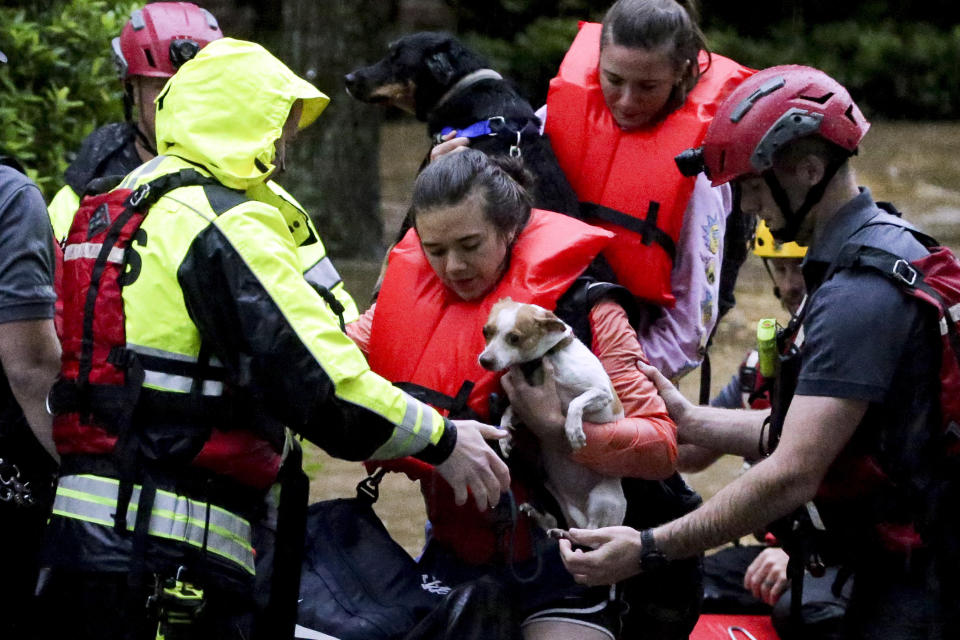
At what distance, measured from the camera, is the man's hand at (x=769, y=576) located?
471cm

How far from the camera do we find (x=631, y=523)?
397 cm

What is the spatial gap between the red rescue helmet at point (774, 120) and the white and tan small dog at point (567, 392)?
588 millimetres

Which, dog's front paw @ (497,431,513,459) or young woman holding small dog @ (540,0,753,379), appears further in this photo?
young woman holding small dog @ (540,0,753,379)

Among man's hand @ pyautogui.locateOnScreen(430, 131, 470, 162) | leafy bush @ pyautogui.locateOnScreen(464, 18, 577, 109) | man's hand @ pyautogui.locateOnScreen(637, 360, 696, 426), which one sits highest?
man's hand @ pyautogui.locateOnScreen(430, 131, 470, 162)

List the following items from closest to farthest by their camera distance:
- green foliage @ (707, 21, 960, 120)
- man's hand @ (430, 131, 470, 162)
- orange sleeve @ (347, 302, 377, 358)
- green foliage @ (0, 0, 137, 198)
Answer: orange sleeve @ (347, 302, 377, 358) < man's hand @ (430, 131, 470, 162) < green foliage @ (0, 0, 137, 198) < green foliage @ (707, 21, 960, 120)

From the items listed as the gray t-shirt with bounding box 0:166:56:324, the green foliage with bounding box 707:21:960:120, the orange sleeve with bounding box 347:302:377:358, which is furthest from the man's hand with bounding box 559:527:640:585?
the green foliage with bounding box 707:21:960:120

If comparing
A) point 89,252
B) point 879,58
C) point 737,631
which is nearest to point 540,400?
point 89,252

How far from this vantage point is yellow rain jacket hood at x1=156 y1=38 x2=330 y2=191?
3.31m

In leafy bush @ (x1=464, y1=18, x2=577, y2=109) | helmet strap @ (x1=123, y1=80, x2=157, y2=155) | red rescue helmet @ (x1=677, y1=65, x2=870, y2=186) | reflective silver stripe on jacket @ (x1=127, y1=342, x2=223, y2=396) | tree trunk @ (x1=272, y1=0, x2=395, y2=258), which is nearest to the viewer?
reflective silver stripe on jacket @ (x1=127, y1=342, x2=223, y2=396)

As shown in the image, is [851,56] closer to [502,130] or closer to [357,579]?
[502,130]

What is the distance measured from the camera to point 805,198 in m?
3.51

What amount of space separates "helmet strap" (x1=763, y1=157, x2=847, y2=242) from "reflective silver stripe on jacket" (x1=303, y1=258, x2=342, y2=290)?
1.52 metres

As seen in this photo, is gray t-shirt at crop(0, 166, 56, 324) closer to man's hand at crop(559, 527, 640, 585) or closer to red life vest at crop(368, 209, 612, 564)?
red life vest at crop(368, 209, 612, 564)

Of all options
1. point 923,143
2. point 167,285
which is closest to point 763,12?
point 923,143
